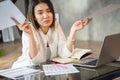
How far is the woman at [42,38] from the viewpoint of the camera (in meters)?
1.17

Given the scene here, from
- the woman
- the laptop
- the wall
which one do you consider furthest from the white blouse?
the wall

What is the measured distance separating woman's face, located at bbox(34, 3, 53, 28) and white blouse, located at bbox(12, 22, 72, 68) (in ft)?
0.23

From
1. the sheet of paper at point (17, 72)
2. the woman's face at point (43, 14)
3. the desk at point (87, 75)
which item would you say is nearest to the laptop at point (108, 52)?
the desk at point (87, 75)

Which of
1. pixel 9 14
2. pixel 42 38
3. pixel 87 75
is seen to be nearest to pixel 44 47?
pixel 42 38

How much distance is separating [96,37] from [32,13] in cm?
123

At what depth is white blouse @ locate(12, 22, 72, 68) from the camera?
1178 millimetres

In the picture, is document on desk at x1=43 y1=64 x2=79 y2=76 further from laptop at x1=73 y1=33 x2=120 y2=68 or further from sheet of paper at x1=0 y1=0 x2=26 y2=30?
sheet of paper at x1=0 y1=0 x2=26 y2=30

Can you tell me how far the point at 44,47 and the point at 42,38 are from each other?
0.05 metres

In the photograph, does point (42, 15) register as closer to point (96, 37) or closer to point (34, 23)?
point (34, 23)

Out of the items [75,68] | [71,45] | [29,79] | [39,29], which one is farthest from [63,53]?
[29,79]

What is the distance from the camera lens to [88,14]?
2342mm

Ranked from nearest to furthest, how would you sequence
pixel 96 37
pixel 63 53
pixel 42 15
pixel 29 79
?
pixel 29 79 < pixel 42 15 < pixel 63 53 < pixel 96 37

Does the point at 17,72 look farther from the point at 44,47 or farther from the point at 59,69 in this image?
the point at 44,47

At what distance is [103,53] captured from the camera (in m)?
0.95
